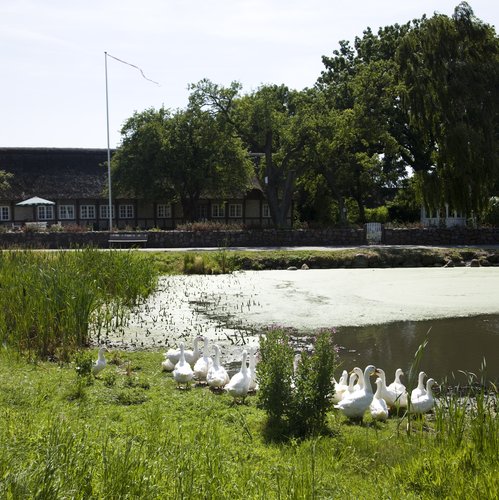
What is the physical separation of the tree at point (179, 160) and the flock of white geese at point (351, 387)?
29.4 m

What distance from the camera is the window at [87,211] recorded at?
48.1 m

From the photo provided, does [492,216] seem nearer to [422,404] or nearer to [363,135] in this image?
[363,135]

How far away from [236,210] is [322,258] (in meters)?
20.1

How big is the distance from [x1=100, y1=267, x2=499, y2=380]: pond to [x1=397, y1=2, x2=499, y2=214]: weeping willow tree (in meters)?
10.1

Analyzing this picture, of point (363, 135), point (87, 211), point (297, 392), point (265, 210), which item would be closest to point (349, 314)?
point (297, 392)

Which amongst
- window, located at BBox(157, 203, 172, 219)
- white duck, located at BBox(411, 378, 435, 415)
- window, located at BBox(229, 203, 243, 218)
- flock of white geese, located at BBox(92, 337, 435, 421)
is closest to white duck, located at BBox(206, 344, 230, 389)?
flock of white geese, located at BBox(92, 337, 435, 421)

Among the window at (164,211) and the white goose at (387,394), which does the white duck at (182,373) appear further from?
the window at (164,211)

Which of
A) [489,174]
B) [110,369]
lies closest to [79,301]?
[110,369]

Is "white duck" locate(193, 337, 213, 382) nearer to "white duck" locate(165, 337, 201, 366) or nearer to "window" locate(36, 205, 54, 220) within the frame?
"white duck" locate(165, 337, 201, 366)

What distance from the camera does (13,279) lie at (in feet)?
40.7

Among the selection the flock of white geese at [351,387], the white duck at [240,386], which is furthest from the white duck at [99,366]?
the white duck at [240,386]

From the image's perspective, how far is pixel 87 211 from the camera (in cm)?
4819

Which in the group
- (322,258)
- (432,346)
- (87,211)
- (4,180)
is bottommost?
(432,346)

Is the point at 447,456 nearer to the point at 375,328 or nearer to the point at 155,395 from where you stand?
the point at 155,395
